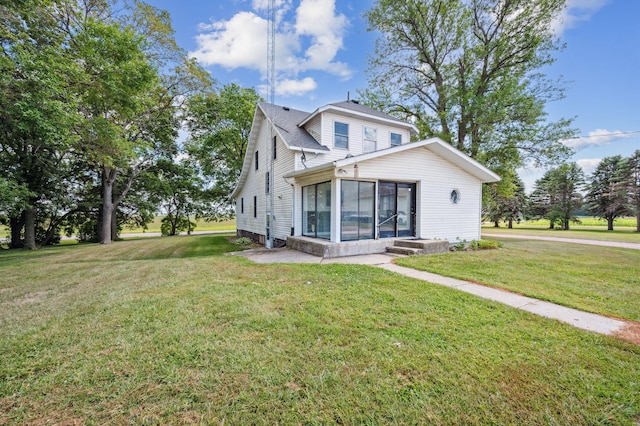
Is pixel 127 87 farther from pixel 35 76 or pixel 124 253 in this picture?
pixel 124 253

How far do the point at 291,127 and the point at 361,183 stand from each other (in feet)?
16.4

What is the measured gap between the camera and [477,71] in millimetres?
15781

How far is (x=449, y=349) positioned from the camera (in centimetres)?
264

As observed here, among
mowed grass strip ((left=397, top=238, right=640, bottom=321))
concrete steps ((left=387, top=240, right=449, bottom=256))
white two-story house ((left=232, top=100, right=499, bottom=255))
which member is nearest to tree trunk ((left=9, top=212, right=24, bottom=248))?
white two-story house ((left=232, top=100, right=499, bottom=255))

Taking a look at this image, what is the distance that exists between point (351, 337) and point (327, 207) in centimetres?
622

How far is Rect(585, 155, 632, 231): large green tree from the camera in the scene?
24.9m

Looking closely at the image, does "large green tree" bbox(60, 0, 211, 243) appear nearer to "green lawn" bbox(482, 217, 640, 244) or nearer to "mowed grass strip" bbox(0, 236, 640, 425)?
"mowed grass strip" bbox(0, 236, 640, 425)

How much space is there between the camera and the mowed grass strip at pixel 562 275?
408cm

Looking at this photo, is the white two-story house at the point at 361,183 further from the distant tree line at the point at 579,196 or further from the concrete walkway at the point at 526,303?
the distant tree line at the point at 579,196

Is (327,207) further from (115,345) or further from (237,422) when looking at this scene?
(237,422)

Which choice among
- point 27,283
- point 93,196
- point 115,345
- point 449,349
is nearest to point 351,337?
point 449,349

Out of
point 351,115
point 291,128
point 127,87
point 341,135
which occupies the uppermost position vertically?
point 127,87

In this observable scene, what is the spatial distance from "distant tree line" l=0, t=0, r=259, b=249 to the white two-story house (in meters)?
6.07

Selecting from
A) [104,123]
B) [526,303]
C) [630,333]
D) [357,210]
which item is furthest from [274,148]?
[630,333]
